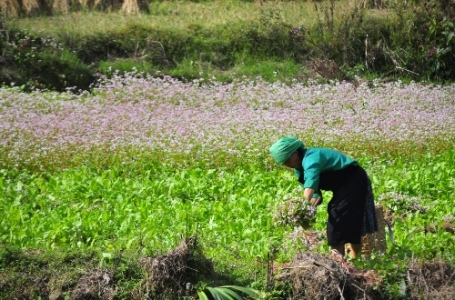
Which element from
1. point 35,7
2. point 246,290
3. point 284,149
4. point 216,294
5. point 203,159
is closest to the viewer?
point 216,294

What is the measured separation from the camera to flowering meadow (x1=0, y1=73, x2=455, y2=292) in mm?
6629

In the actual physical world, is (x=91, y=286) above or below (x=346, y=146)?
above

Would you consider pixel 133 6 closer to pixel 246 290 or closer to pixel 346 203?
pixel 346 203

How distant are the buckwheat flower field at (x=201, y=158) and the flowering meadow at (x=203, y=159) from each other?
2 centimetres

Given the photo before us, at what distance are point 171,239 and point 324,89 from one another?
19.7ft

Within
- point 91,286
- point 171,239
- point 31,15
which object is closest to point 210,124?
point 171,239

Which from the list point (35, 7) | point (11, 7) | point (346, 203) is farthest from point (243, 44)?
point (346, 203)

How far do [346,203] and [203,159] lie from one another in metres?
3.34

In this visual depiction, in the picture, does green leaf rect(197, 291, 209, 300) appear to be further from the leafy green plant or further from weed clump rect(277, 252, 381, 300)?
weed clump rect(277, 252, 381, 300)

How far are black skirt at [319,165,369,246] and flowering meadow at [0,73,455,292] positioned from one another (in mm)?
379

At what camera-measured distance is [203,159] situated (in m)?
9.01

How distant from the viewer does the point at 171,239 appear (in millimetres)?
6348

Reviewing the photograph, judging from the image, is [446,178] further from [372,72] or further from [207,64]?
[207,64]

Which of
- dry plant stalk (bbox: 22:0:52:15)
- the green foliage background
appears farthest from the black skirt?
dry plant stalk (bbox: 22:0:52:15)
